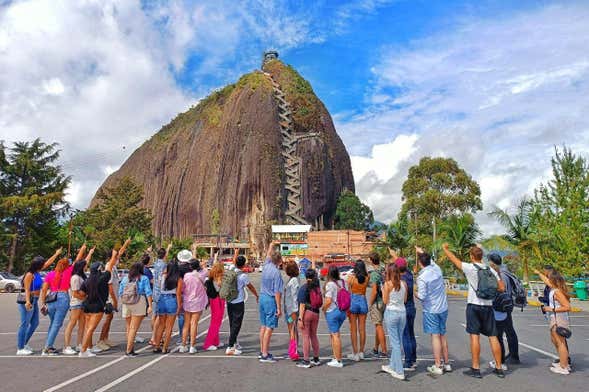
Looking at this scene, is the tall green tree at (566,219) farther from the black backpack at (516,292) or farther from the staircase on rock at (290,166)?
the staircase on rock at (290,166)

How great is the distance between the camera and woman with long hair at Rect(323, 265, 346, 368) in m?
6.96

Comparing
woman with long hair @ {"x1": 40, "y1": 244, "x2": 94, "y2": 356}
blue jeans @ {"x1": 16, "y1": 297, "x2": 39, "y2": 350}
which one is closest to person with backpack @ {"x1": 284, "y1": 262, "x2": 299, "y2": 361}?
woman with long hair @ {"x1": 40, "y1": 244, "x2": 94, "y2": 356}

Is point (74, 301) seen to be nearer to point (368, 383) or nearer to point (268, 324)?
point (268, 324)

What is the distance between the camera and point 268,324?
7316 millimetres

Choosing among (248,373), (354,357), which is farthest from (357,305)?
(248,373)

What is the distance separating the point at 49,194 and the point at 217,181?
2216 inches

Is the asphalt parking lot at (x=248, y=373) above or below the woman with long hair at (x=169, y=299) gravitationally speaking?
below

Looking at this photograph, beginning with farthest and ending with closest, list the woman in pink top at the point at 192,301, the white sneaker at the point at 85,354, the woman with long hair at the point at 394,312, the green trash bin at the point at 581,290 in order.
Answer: the green trash bin at the point at 581,290, the woman in pink top at the point at 192,301, the white sneaker at the point at 85,354, the woman with long hair at the point at 394,312

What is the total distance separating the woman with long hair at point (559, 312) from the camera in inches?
260

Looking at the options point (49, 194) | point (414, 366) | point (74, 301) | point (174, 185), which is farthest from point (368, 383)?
point (174, 185)

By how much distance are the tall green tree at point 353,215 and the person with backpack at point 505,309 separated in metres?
77.9

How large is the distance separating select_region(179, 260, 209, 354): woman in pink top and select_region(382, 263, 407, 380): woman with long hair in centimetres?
347

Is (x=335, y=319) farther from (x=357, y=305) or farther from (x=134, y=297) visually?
(x=134, y=297)

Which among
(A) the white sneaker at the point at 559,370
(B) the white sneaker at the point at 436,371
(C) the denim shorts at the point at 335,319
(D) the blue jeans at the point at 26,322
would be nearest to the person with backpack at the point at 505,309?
(A) the white sneaker at the point at 559,370
